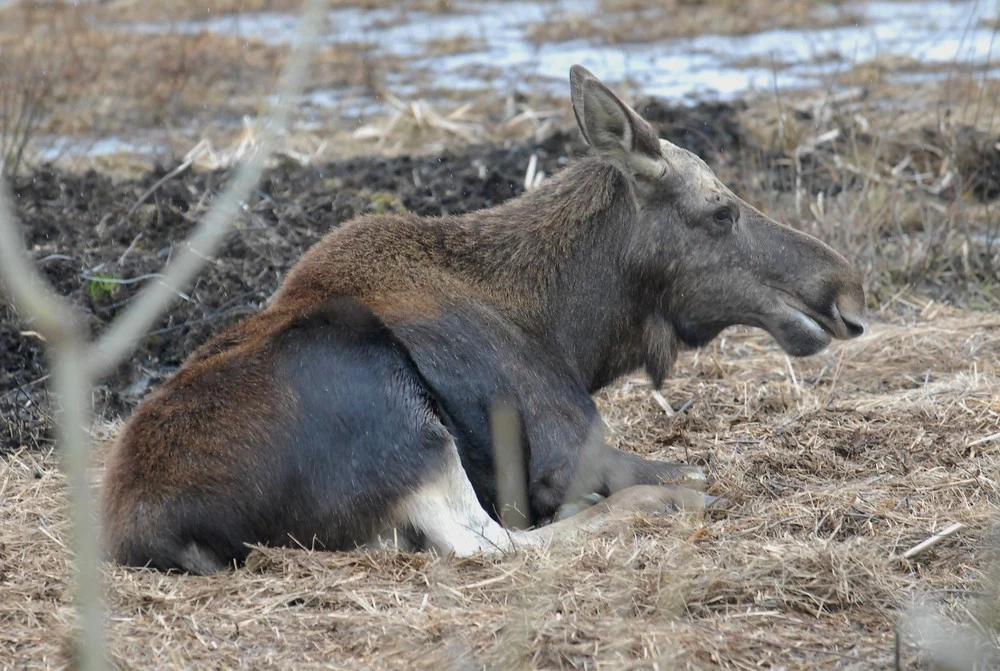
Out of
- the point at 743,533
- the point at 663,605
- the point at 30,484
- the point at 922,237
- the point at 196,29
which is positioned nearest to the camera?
the point at 663,605

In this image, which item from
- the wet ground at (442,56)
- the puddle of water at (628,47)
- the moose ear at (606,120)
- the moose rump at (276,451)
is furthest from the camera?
the puddle of water at (628,47)

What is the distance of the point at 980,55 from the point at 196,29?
10049 mm

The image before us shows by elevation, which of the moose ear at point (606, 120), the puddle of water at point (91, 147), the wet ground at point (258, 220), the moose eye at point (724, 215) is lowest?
the wet ground at point (258, 220)

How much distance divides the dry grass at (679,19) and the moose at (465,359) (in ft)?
37.7

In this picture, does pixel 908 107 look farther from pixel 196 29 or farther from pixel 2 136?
pixel 196 29

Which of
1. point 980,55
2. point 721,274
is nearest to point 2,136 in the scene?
point 721,274

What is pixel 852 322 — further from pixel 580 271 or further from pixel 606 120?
pixel 606 120

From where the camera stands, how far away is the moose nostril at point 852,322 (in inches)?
239

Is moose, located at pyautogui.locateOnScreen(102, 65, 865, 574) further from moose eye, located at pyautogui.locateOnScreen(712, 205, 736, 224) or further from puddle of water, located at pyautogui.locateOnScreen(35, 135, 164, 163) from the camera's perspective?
puddle of water, located at pyautogui.locateOnScreen(35, 135, 164, 163)

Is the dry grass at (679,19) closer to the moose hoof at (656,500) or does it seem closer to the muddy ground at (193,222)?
the muddy ground at (193,222)

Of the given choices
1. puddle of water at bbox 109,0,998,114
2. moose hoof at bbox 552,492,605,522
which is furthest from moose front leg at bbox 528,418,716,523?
puddle of water at bbox 109,0,998,114

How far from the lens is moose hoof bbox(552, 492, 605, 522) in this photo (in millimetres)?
5574

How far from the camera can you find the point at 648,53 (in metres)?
16.6

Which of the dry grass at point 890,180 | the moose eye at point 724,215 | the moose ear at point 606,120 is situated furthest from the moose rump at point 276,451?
the dry grass at point 890,180
